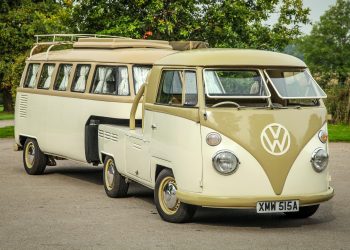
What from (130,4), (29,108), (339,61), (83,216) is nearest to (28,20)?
(130,4)

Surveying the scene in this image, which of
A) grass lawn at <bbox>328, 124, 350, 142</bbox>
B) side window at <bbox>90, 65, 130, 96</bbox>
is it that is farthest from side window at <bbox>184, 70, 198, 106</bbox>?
grass lawn at <bbox>328, 124, 350, 142</bbox>

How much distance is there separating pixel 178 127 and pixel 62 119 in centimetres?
481

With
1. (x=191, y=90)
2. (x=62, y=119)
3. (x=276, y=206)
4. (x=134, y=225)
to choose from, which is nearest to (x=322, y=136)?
(x=276, y=206)

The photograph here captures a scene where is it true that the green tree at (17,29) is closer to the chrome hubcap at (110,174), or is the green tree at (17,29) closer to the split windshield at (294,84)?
the chrome hubcap at (110,174)

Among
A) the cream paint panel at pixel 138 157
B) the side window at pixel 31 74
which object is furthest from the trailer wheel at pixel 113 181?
the side window at pixel 31 74

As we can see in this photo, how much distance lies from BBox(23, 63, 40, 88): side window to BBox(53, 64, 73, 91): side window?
3.51 feet

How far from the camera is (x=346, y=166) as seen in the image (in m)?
16.4

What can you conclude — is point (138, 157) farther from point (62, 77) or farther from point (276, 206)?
point (62, 77)

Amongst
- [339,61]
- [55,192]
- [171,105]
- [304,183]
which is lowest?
[339,61]

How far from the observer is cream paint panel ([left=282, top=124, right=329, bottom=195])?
9.41 m

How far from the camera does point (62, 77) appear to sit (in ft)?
47.7

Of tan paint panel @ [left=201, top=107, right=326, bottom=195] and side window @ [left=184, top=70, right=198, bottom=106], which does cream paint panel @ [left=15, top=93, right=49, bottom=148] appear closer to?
side window @ [left=184, top=70, right=198, bottom=106]

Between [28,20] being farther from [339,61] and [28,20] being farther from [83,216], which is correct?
[339,61]

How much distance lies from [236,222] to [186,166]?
105cm
